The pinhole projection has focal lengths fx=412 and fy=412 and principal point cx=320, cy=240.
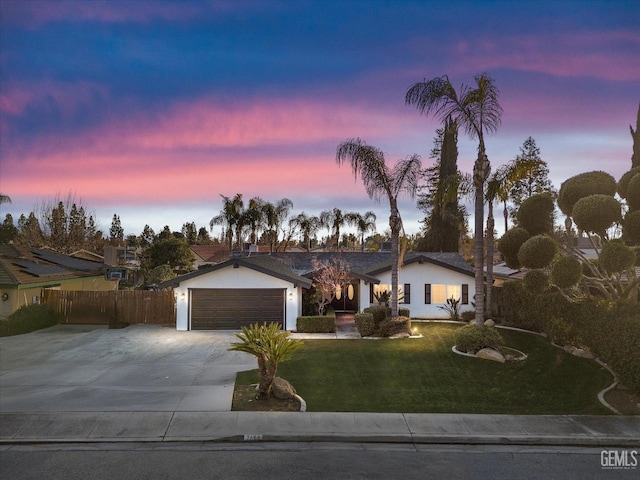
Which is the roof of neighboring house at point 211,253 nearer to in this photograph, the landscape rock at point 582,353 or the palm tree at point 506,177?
the palm tree at point 506,177

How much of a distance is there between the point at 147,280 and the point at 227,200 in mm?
12749

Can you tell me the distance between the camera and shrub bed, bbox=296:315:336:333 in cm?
2111

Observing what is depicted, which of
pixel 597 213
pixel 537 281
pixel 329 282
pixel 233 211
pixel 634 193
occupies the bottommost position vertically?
pixel 329 282

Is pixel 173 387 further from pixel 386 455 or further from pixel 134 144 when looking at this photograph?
pixel 134 144

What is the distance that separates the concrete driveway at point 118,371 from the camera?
34.9 feet

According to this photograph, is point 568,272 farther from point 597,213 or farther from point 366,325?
point 366,325

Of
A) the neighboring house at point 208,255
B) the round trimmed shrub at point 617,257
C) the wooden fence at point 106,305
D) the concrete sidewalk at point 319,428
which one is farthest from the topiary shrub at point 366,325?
the neighboring house at point 208,255

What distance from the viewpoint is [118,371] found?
13.9m

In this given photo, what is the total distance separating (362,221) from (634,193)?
4394 centimetres

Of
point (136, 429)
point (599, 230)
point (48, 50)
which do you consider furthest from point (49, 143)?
point (599, 230)

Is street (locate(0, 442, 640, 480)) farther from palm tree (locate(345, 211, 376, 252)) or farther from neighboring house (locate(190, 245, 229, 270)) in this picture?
neighboring house (locate(190, 245, 229, 270))

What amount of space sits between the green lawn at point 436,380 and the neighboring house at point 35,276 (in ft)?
52.9

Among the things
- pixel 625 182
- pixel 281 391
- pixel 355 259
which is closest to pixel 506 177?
pixel 625 182

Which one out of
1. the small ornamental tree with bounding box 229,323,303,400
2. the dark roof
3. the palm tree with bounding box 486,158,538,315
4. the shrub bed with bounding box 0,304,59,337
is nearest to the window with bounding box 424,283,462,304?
the palm tree with bounding box 486,158,538,315
